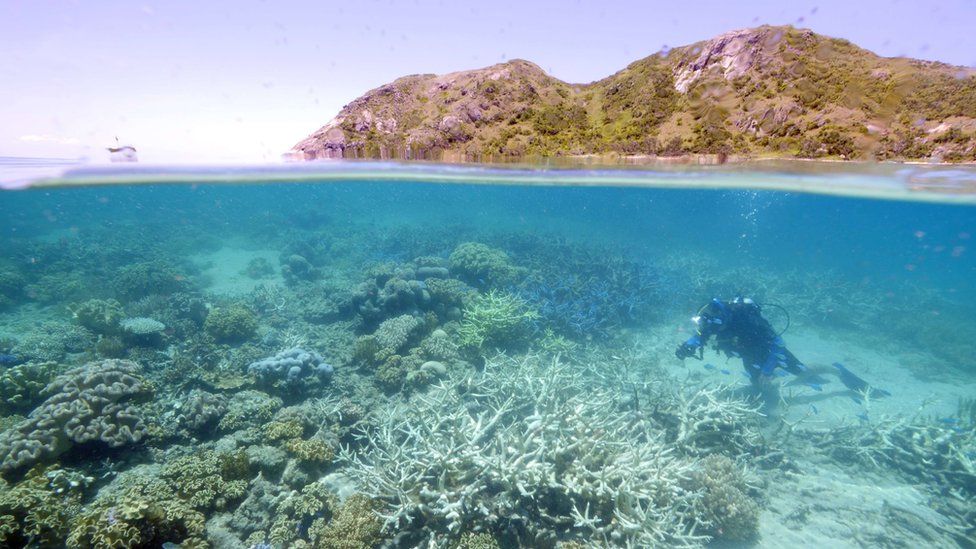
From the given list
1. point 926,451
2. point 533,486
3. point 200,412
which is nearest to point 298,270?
point 200,412

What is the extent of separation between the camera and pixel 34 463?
15.2 feet

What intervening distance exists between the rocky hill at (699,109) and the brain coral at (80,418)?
13752 mm

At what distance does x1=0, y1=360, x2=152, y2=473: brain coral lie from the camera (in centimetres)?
465

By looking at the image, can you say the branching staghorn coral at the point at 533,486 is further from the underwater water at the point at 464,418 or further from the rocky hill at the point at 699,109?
the rocky hill at the point at 699,109

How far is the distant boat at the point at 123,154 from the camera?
1344 cm

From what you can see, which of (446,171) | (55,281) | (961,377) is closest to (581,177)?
(446,171)

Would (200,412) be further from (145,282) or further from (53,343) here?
(145,282)

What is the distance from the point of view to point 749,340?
28.5 ft

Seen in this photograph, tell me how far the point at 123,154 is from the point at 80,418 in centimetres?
1385

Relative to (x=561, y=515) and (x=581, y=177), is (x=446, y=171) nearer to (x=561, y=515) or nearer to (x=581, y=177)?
(x=581, y=177)

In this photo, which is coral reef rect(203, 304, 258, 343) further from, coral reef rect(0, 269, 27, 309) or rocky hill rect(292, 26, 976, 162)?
rocky hill rect(292, 26, 976, 162)

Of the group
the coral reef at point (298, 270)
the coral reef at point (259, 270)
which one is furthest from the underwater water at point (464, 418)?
the coral reef at point (259, 270)

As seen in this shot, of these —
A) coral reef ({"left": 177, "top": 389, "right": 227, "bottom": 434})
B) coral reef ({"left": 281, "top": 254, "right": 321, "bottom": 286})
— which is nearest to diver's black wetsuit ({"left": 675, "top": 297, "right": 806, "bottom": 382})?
coral reef ({"left": 177, "top": 389, "right": 227, "bottom": 434})

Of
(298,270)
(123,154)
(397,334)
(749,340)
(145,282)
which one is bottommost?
(749,340)
